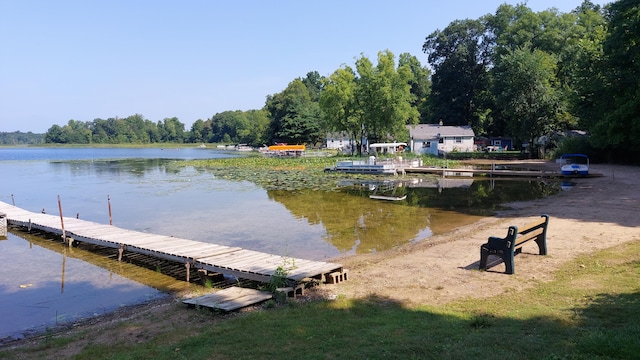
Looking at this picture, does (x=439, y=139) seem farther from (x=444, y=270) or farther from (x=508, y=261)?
(x=508, y=261)

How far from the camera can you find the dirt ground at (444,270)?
27.5 ft

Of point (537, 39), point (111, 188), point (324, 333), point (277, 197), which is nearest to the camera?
point (324, 333)

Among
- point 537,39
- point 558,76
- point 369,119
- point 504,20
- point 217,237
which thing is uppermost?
point 504,20

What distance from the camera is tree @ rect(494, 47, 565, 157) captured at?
5412 centimetres

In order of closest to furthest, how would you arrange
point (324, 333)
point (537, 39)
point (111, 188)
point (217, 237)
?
point (324, 333), point (217, 237), point (111, 188), point (537, 39)

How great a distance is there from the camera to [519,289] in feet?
28.2

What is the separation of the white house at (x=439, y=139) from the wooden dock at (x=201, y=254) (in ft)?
174

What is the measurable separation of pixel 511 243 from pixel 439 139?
5716 centimetres

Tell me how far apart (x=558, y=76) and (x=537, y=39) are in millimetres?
8900

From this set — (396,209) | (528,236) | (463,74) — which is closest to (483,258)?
(528,236)

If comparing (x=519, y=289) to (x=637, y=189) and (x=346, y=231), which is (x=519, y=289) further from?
(x=637, y=189)

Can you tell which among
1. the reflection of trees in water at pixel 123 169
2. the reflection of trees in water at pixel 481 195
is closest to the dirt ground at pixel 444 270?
the reflection of trees in water at pixel 481 195

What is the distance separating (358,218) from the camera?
2127 cm

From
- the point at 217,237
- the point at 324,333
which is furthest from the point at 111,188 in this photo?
the point at 324,333
